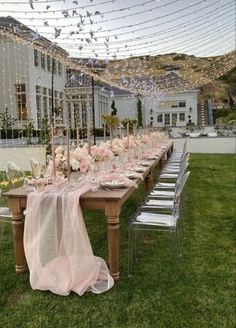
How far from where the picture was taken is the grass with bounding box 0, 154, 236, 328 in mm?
2412

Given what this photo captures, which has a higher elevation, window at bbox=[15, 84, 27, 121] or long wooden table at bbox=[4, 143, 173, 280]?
window at bbox=[15, 84, 27, 121]

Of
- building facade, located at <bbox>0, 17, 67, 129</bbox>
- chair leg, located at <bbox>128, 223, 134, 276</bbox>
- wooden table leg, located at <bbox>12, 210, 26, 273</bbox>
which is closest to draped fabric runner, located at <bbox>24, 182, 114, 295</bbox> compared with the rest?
wooden table leg, located at <bbox>12, 210, 26, 273</bbox>

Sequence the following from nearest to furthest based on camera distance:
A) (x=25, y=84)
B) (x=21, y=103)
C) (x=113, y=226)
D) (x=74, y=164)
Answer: (x=113, y=226), (x=74, y=164), (x=25, y=84), (x=21, y=103)

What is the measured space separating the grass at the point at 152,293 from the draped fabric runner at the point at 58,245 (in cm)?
10

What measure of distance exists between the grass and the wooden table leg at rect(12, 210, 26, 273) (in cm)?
9

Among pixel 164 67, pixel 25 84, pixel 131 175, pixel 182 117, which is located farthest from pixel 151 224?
pixel 182 117

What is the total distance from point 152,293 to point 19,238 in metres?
1.16

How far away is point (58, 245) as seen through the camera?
9.28ft

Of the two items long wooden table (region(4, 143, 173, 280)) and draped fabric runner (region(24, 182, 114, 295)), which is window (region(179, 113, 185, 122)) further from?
draped fabric runner (region(24, 182, 114, 295))

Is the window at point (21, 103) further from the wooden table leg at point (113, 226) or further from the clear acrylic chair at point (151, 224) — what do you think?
the wooden table leg at point (113, 226)

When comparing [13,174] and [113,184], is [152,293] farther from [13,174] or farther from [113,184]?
[13,174]

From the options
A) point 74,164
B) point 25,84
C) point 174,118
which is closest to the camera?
point 74,164

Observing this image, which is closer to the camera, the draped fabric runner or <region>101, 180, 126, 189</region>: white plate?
the draped fabric runner

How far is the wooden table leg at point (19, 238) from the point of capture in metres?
3.04
